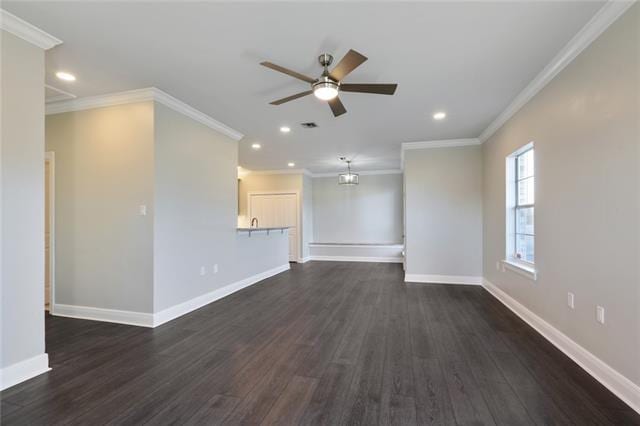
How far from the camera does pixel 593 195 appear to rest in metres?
2.23

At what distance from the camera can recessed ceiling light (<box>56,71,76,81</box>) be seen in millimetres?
2855

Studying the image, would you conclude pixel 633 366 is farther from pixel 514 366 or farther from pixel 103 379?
pixel 103 379

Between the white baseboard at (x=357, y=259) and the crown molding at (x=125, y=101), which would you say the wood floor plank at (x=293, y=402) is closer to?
the crown molding at (x=125, y=101)

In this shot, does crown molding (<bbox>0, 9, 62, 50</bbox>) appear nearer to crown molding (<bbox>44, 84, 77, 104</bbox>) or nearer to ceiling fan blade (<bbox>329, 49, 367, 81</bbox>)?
crown molding (<bbox>44, 84, 77, 104</bbox>)

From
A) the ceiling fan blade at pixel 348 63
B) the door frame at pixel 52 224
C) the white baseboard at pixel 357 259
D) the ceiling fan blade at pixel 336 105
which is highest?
the ceiling fan blade at pixel 348 63

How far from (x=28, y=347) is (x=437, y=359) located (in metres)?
3.26

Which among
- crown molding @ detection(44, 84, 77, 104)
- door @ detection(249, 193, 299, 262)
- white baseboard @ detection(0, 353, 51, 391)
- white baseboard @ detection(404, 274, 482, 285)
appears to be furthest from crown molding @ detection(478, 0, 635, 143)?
door @ detection(249, 193, 299, 262)

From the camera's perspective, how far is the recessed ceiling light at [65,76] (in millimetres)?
2855

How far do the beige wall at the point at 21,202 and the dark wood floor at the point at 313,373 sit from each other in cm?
41

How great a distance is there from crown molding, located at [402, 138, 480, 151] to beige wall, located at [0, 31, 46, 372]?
499 centimetres

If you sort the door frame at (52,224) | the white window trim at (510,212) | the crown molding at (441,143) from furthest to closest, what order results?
the crown molding at (441,143), the white window trim at (510,212), the door frame at (52,224)

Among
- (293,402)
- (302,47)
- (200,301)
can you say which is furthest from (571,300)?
(200,301)

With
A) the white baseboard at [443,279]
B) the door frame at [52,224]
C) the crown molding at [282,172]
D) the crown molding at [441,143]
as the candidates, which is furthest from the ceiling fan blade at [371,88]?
the crown molding at [282,172]

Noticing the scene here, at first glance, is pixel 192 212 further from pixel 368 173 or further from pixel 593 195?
pixel 368 173
